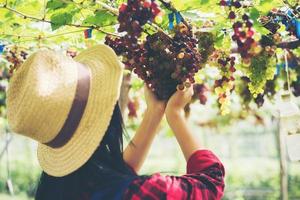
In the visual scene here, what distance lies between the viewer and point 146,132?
2.31 meters

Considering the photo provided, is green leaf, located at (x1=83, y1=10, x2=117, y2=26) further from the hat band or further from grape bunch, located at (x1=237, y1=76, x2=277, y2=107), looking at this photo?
grape bunch, located at (x1=237, y1=76, x2=277, y2=107)

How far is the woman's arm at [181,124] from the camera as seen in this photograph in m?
2.06

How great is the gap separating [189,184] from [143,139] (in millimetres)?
520

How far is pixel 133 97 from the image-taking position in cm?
564

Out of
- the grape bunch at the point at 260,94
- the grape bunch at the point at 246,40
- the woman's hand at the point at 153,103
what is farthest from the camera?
the grape bunch at the point at 260,94

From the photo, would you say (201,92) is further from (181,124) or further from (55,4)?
(181,124)

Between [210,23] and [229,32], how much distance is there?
4.2 inches

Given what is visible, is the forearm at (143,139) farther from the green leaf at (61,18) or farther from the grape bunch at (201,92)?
the grape bunch at (201,92)

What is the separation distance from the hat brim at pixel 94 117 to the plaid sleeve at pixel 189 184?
0.69 feet

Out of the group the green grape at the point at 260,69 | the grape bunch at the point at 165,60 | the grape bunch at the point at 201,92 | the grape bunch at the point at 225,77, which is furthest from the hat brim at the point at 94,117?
the grape bunch at the point at 201,92

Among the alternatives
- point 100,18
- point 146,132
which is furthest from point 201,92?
point 146,132

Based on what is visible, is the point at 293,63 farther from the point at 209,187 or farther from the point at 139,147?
the point at 209,187

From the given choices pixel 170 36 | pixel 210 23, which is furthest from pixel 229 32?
pixel 170 36

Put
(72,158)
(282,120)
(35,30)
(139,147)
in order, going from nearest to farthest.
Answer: (72,158) < (139,147) < (282,120) < (35,30)
